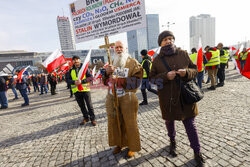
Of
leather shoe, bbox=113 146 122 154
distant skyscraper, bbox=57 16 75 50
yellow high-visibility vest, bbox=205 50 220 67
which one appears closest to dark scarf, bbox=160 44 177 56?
leather shoe, bbox=113 146 122 154

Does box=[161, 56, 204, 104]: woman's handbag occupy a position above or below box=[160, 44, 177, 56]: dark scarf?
below

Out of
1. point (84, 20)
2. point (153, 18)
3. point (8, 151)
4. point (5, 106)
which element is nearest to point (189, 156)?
point (84, 20)

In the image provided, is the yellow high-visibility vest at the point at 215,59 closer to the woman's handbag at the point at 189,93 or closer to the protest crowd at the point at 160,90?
the protest crowd at the point at 160,90

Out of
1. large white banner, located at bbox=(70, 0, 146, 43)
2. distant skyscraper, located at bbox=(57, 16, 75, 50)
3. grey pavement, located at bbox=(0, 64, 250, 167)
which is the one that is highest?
distant skyscraper, located at bbox=(57, 16, 75, 50)

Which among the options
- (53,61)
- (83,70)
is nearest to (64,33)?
(53,61)

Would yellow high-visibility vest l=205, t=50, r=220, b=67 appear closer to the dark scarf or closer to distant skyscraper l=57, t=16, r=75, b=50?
the dark scarf

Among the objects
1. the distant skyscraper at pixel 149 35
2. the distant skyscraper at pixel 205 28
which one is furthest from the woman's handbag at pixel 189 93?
the distant skyscraper at pixel 205 28

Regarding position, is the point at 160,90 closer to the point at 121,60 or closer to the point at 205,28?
the point at 121,60

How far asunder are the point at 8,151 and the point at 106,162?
259 centimetres

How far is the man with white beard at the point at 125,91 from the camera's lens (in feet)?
7.50

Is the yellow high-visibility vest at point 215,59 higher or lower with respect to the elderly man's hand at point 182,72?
higher

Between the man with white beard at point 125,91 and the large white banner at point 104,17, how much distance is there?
0.78 metres

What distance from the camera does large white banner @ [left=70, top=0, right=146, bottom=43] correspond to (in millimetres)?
2725

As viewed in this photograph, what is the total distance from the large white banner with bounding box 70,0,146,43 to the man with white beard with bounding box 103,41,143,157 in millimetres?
777
